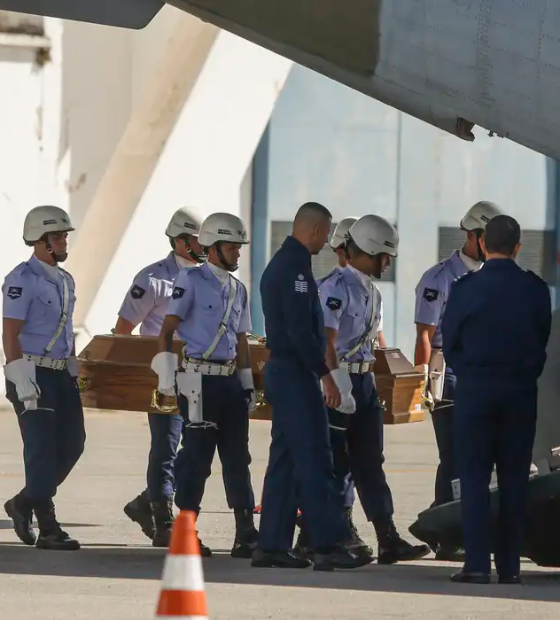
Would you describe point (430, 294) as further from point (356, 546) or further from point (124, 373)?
point (124, 373)

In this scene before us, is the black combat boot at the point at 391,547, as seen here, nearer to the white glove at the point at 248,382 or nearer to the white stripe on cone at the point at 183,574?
the white glove at the point at 248,382

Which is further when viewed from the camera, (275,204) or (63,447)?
(275,204)

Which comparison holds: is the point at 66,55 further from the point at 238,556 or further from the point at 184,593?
the point at 184,593

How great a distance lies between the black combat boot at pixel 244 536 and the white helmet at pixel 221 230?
1.54 m

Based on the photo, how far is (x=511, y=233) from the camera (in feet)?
27.0

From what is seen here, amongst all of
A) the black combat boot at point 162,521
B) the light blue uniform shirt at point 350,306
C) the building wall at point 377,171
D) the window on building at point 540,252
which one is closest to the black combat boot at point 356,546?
the light blue uniform shirt at point 350,306

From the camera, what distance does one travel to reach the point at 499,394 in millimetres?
8141

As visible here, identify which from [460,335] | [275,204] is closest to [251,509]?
[460,335]

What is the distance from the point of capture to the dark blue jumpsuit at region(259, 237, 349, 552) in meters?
8.69

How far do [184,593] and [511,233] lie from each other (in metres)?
3.28

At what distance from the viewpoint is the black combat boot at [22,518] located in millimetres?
9727

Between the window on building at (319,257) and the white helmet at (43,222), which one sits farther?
the window on building at (319,257)

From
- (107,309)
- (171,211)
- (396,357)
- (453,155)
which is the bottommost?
(396,357)

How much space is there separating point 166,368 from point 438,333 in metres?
2.02
